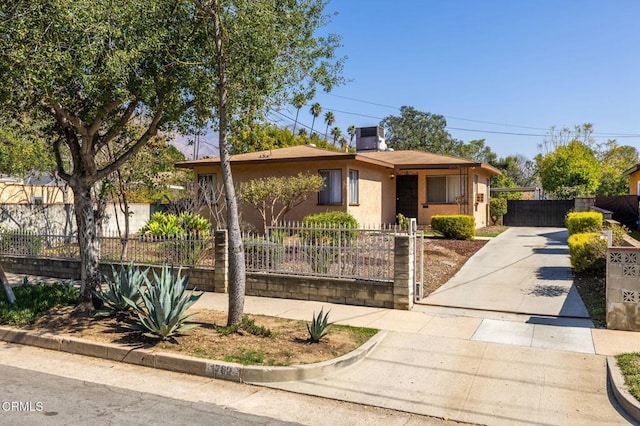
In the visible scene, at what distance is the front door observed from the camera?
76.0 ft

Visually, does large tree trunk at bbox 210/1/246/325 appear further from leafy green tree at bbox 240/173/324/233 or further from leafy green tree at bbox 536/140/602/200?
leafy green tree at bbox 536/140/602/200

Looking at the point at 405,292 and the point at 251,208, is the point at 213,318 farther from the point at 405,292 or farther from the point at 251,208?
the point at 251,208

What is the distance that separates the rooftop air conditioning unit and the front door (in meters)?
5.33

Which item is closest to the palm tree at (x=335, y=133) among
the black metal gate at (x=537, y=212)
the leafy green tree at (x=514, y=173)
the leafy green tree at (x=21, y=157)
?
the leafy green tree at (x=514, y=173)

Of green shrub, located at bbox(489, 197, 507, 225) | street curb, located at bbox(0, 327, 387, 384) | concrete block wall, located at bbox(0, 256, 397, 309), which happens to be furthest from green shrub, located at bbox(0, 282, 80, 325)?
green shrub, located at bbox(489, 197, 507, 225)

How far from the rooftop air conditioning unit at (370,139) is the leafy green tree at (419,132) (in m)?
32.7

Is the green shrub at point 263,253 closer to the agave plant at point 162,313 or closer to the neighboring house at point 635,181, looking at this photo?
the agave plant at point 162,313

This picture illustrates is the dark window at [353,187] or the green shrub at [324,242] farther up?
the dark window at [353,187]

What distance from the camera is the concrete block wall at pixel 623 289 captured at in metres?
7.36

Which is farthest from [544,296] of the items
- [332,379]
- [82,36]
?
[82,36]

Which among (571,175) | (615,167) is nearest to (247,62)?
(571,175)

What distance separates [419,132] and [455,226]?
46.1 meters

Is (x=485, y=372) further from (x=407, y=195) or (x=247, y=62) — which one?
(x=407, y=195)

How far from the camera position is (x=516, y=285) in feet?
34.9
